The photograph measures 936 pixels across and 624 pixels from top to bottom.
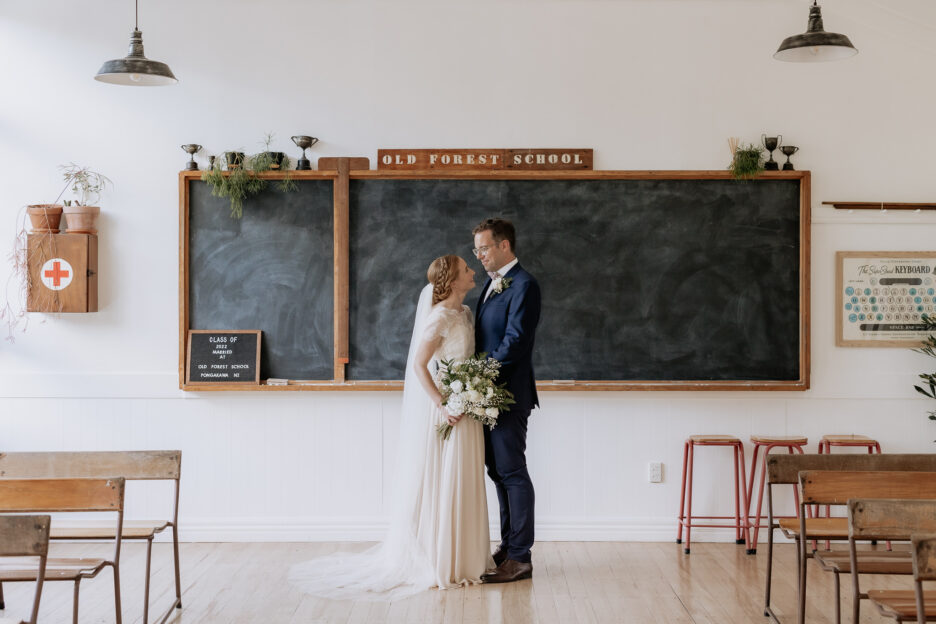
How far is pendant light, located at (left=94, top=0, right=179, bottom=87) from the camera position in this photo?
432 centimetres

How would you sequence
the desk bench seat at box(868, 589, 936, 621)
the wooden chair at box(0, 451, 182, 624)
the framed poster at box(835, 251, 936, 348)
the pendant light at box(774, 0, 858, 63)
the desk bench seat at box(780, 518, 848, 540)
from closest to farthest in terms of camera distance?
1. the desk bench seat at box(868, 589, 936, 621)
2. the desk bench seat at box(780, 518, 848, 540)
3. the wooden chair at box(0, 451, 182, 624)
4. the pendant light at box(774, 0, 858, 63)
5. the framed poster at box(835, 251, 936, 348)

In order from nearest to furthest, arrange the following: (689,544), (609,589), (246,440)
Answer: (609,589) → (689,544) → (246,440)

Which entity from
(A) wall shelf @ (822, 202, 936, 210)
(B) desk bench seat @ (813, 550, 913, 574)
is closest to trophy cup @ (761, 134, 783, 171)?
(A) wall shelf @ (822, 202, 936, 210)

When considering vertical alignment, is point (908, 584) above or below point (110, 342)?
below

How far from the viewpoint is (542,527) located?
541cm

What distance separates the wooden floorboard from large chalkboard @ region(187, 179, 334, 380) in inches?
48.6

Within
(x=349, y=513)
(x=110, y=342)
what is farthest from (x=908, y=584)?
(x=110, y=342)

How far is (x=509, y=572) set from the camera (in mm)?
4508

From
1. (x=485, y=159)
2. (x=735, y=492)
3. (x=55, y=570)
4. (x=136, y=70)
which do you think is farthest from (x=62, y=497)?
(x=735, y=492)

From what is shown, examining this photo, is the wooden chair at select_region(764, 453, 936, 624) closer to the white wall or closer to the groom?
the groom

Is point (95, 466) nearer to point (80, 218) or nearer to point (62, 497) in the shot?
point (62, 497)

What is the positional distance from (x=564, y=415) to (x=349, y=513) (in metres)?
1.49

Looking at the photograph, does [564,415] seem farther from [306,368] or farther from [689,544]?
[306,368]

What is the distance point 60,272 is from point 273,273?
1280mm
